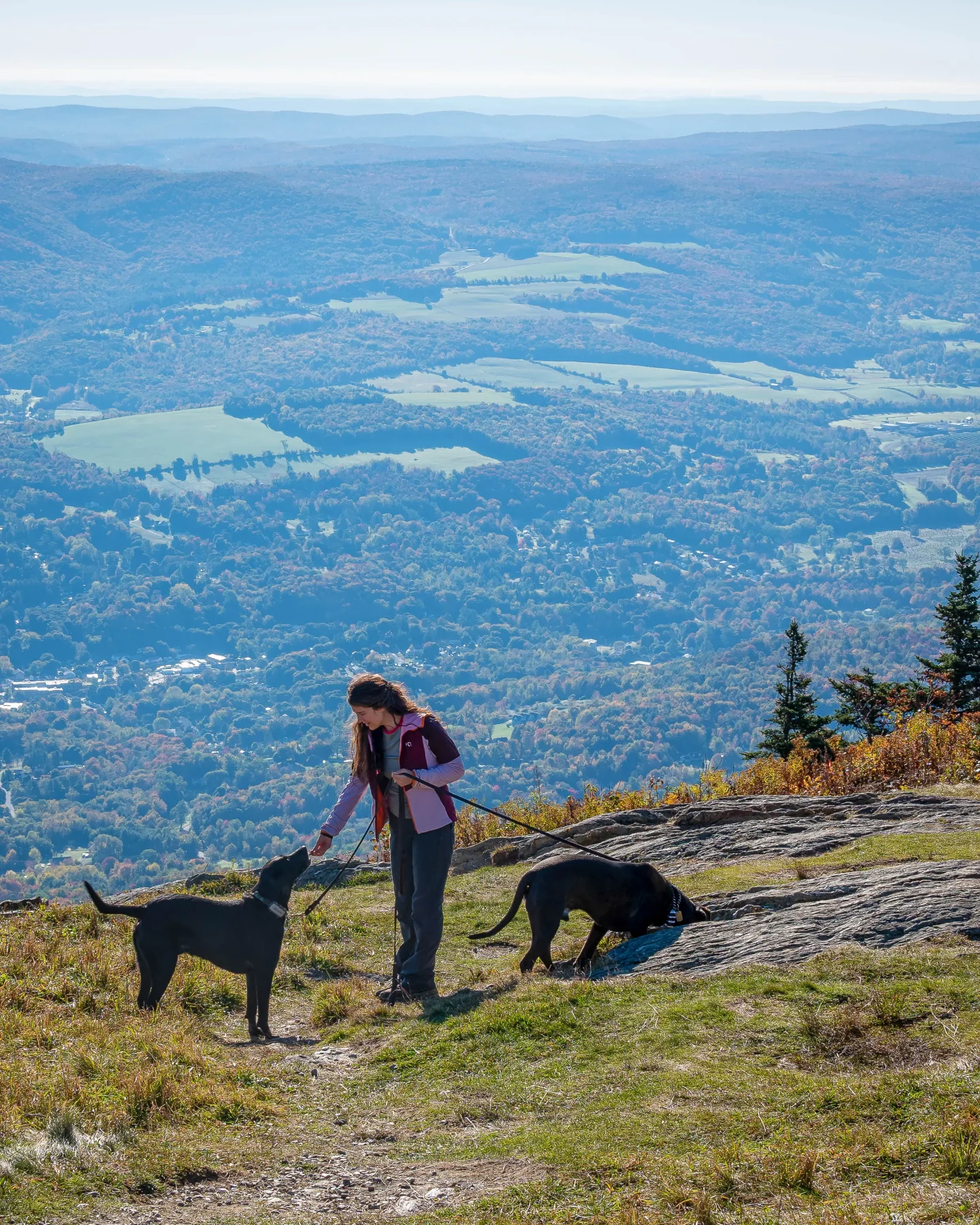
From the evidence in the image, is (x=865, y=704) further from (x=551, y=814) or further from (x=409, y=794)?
(x=409, y=794)

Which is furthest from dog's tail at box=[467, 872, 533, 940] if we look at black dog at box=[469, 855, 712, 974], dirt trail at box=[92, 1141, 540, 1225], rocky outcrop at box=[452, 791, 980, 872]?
dirt trail at box=[92, 1141, 540, 1225]

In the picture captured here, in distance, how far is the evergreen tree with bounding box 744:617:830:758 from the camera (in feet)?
71.7

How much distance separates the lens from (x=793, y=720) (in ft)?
74.4

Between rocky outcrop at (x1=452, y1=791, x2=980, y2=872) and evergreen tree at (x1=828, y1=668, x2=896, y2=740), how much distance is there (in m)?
8.96

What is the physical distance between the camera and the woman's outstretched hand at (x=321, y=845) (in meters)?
8.16

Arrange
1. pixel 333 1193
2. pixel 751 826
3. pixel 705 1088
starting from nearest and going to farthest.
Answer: pixel 333 1193 → pixel 705 1088 → pixel 751 826

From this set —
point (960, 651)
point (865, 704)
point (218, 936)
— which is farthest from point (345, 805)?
point (960, 651)

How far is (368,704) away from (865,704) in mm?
17104

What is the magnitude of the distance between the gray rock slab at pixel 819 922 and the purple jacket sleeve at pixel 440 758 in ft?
5.88

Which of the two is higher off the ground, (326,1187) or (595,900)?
(326,1187)

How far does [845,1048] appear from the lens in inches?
235

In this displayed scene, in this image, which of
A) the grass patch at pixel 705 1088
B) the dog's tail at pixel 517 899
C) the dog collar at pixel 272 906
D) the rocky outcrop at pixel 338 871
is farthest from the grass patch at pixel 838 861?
the rocky outcrop at pixel 338 871

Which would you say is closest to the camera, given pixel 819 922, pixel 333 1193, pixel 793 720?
pixel 333 1193

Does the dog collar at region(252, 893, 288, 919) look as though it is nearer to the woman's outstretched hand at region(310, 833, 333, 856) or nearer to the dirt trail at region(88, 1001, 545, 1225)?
the woman's outstretched hand at region(310, 833, 333, 856)
